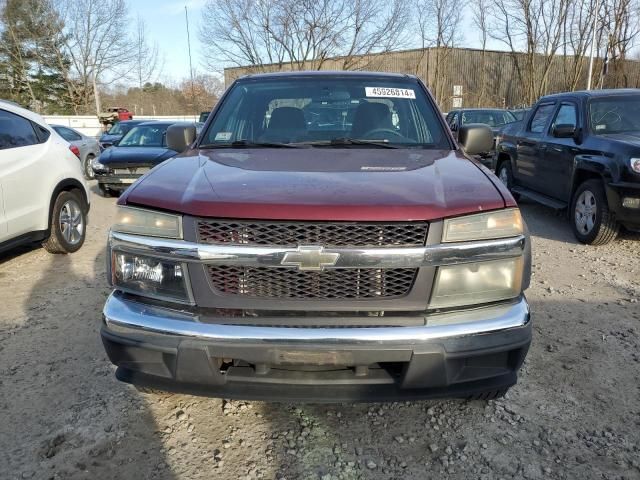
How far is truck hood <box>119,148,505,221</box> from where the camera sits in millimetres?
2047

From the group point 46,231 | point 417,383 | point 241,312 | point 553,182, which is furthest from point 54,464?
point 553,182

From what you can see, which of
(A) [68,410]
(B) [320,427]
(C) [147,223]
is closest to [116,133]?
(A) [68,410]

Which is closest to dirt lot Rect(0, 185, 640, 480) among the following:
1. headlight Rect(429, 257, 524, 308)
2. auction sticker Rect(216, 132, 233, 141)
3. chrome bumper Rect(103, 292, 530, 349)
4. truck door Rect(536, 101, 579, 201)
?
chrome bumper Rect(103, 292, 530, 349)

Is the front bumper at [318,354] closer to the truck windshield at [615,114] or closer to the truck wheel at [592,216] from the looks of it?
the truck wheel at [592,216]

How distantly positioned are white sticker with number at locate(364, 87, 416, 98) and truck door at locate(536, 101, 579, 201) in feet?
11.2

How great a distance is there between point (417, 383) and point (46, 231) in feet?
15.3

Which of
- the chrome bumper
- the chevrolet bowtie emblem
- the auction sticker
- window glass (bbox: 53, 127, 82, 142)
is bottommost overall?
the chrome bumper

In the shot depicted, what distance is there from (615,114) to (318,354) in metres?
5.61

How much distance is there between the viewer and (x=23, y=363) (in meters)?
3.28

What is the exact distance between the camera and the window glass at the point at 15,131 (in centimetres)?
492

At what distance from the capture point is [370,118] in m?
3.40

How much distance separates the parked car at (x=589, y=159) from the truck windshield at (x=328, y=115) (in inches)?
114

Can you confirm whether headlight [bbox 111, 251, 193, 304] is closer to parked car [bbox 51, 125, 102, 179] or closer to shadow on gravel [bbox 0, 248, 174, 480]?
shadow on gravel [bbox 0, 248, 174, 480]

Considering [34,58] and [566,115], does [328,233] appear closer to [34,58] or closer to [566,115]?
[566,115]
